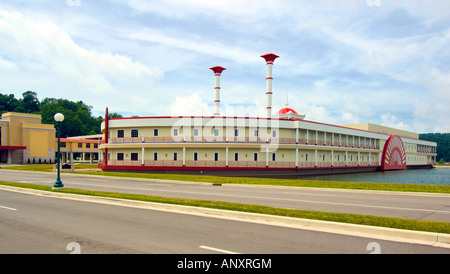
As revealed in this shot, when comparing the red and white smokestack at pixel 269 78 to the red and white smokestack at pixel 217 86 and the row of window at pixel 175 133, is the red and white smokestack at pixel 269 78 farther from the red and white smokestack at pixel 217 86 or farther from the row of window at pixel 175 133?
the red and white smokestack at pixel 217 86

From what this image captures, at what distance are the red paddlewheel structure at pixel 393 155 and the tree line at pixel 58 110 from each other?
98.4 meters

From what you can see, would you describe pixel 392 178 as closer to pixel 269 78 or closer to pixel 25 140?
pixel 269 78

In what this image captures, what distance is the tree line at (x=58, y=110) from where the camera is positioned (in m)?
118

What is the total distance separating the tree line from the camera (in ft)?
386

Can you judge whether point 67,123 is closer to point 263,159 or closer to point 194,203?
point 263,159

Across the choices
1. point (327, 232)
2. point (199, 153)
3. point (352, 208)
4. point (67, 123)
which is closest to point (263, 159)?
point (199, 153)

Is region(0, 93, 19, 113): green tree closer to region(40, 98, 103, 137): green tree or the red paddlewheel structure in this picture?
region(40, 98, 103, 137): green tree

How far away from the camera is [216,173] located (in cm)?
4550

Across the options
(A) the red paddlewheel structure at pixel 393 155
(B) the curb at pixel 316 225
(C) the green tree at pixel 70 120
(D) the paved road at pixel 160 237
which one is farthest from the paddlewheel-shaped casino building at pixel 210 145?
(C) the green tree at pixel 70 120

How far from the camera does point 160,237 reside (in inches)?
330

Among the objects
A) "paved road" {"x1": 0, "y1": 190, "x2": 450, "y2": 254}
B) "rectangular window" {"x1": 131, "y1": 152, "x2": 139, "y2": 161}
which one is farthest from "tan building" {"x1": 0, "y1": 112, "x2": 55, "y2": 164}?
"paved road" {"x1": 0, "y1": 190, "x2": 450, "y2": 254}

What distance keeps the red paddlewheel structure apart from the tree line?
98394mm
